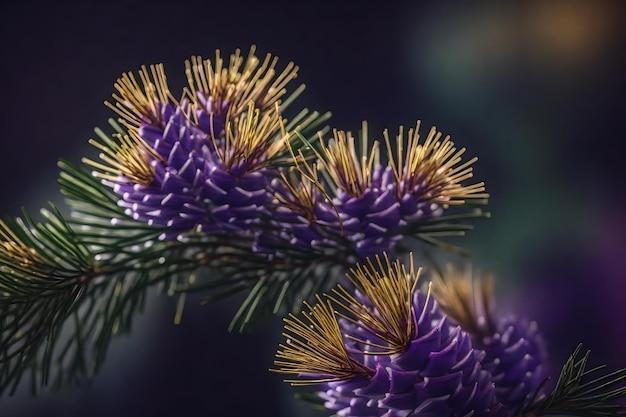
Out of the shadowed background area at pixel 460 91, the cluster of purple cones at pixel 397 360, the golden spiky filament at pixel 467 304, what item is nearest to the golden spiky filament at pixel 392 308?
the cluster of purple cones at pixel 397 360

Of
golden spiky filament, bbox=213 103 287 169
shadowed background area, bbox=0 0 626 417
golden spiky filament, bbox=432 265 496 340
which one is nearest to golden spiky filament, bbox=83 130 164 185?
golden spiky filament, bbox=213 103 287 169

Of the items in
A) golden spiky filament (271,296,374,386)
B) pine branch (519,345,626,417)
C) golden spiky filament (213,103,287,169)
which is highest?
golden spiky filament (213,103,287,169)

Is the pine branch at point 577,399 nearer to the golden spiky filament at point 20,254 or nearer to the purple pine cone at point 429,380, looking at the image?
the purple pine cone at point 429,380

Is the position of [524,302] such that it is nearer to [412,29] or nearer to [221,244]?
[412,29]

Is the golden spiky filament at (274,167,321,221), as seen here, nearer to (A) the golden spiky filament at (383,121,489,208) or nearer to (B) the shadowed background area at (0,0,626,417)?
(A) the golden spiky filament at (383,121,489,208)

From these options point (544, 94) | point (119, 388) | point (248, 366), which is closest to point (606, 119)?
point (544, 94)

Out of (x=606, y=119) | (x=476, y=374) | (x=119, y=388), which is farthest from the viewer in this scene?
(x=606, y=119)

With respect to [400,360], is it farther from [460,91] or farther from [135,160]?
[460,91]
